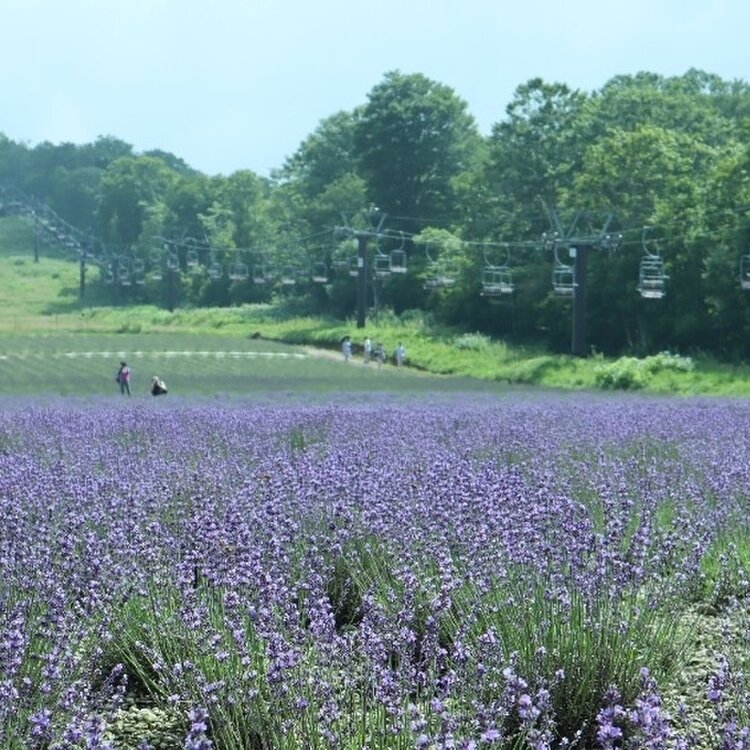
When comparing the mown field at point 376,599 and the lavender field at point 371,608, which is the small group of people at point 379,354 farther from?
the lavender field at point 371,608

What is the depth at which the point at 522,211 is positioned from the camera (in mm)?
65500

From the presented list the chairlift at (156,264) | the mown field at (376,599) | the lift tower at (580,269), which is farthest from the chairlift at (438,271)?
the mown field at (376,599)

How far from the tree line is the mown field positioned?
3744 centimetres

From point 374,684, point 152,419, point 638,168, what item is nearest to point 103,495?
point 374,684

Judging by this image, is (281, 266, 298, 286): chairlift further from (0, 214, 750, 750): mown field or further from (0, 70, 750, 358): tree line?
(0, 214, 750, 750): mown field

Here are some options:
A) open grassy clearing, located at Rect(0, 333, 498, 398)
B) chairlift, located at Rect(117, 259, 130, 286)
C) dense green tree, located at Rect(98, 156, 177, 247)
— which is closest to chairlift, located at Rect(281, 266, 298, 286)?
open grassy clearing, located at Rect(0, 333, 498, 398)

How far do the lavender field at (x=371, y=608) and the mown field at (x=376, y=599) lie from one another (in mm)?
19

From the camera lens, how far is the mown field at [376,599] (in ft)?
14.5

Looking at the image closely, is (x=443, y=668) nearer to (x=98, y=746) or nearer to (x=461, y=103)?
(x=98, y=746)

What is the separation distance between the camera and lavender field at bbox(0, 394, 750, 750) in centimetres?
441

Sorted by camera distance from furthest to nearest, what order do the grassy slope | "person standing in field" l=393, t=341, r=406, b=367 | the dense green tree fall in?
the dense green tree < "person standing in field" l=393, t=341, r=406, b=367 < the grassy slope

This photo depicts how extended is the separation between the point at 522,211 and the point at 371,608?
6109cm

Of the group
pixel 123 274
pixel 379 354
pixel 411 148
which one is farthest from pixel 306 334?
pixel 123 274

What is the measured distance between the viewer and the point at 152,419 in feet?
54.0
